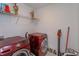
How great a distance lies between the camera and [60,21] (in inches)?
86.7

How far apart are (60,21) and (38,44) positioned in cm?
71

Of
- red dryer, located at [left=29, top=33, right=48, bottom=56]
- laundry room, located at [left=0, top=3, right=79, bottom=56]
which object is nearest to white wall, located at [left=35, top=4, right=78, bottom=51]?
laundry room, located at [left=0, top=3, right=79, bottom=56]

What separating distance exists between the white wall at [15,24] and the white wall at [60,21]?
0.24 m

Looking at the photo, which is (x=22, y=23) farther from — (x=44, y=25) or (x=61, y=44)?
(x=61, y=44)

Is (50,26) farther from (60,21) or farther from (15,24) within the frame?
(15,24)

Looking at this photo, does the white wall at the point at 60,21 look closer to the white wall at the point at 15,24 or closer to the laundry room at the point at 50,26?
the laundry room at the point at 50,26

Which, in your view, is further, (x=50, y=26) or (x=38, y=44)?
(x=50, y=26)

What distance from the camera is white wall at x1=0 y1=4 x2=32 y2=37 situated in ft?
6.10

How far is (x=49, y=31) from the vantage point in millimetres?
2240

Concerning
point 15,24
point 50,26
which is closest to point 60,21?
point 50,26

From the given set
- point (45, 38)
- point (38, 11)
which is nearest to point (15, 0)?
point (38, 11)

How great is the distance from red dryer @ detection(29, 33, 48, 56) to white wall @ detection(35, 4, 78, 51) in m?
0.21

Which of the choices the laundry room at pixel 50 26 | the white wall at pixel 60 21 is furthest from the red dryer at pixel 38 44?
the white wall at pixel 60 21

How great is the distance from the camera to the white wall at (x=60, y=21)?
2.19m
